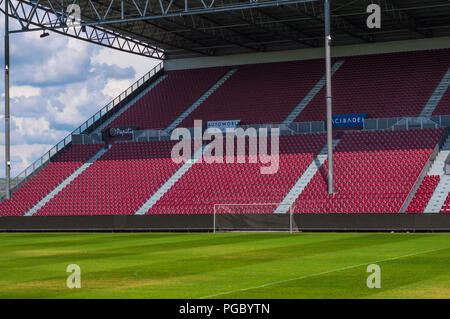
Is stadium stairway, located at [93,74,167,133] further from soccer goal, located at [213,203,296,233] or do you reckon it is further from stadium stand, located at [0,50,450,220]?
soccer goal, located at [213,203,296,233]

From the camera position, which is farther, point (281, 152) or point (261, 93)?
point (261, 93)

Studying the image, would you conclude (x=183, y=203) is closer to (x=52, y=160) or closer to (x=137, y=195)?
(x=137, y=195)

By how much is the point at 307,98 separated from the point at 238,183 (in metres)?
11.4

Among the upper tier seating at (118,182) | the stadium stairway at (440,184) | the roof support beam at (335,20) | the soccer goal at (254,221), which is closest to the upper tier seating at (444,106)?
the stadium stairway at (440,184)

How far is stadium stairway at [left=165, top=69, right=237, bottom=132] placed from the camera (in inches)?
2184

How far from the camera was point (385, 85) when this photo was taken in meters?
51.6

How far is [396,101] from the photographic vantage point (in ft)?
162

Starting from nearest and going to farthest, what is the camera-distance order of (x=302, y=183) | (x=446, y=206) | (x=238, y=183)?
(x=446, y=206) < (x=302, y=183) < (x=238, y=183)

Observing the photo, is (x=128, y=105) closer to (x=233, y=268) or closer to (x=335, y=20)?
(x=335, y=20)

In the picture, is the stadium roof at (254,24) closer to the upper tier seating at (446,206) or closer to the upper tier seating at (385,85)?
the upper tier seating at (385,85)

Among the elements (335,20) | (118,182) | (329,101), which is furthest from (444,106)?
(118,182)

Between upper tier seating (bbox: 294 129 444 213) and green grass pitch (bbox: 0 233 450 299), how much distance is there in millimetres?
8780
